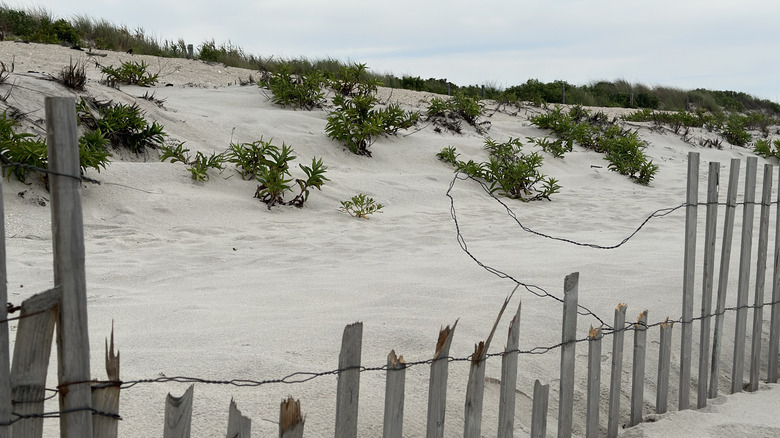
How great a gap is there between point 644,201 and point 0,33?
11.1 meters

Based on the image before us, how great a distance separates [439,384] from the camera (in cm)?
201

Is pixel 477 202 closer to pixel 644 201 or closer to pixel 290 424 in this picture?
pixel 644 201

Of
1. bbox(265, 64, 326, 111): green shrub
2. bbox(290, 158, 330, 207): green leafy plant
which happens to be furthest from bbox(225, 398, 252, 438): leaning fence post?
bbox(265, 64, 326, 111): green shrub

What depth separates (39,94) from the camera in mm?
7020

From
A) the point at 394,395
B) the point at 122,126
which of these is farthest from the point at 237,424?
the point at 122,126

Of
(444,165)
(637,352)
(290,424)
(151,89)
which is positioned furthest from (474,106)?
(290,424)

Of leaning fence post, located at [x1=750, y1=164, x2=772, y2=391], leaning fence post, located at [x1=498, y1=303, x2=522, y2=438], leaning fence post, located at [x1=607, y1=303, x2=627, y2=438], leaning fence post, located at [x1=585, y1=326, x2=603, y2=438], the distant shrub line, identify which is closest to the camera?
leaning fence post, located at [x1=498, y1=303, x2=522, y2=438]

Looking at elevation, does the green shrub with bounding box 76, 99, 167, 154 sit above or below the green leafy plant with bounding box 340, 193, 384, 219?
above

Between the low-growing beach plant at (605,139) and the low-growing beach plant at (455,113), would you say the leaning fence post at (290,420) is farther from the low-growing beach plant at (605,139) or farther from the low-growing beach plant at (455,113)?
the low-growing beach plant at (455,113)

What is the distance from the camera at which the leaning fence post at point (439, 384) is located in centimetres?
196

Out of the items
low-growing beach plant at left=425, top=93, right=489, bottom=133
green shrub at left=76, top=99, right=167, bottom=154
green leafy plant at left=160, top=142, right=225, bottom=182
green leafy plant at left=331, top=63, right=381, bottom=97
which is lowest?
green leafy plant at left=160, top=142, right=225, bottom=182

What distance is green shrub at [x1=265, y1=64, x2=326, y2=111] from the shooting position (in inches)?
388

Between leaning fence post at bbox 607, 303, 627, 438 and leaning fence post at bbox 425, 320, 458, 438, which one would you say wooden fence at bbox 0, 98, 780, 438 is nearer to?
leaning fence post at bbox 425, 320, 458, 438

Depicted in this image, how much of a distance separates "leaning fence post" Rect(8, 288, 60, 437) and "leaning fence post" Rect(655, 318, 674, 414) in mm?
2320
